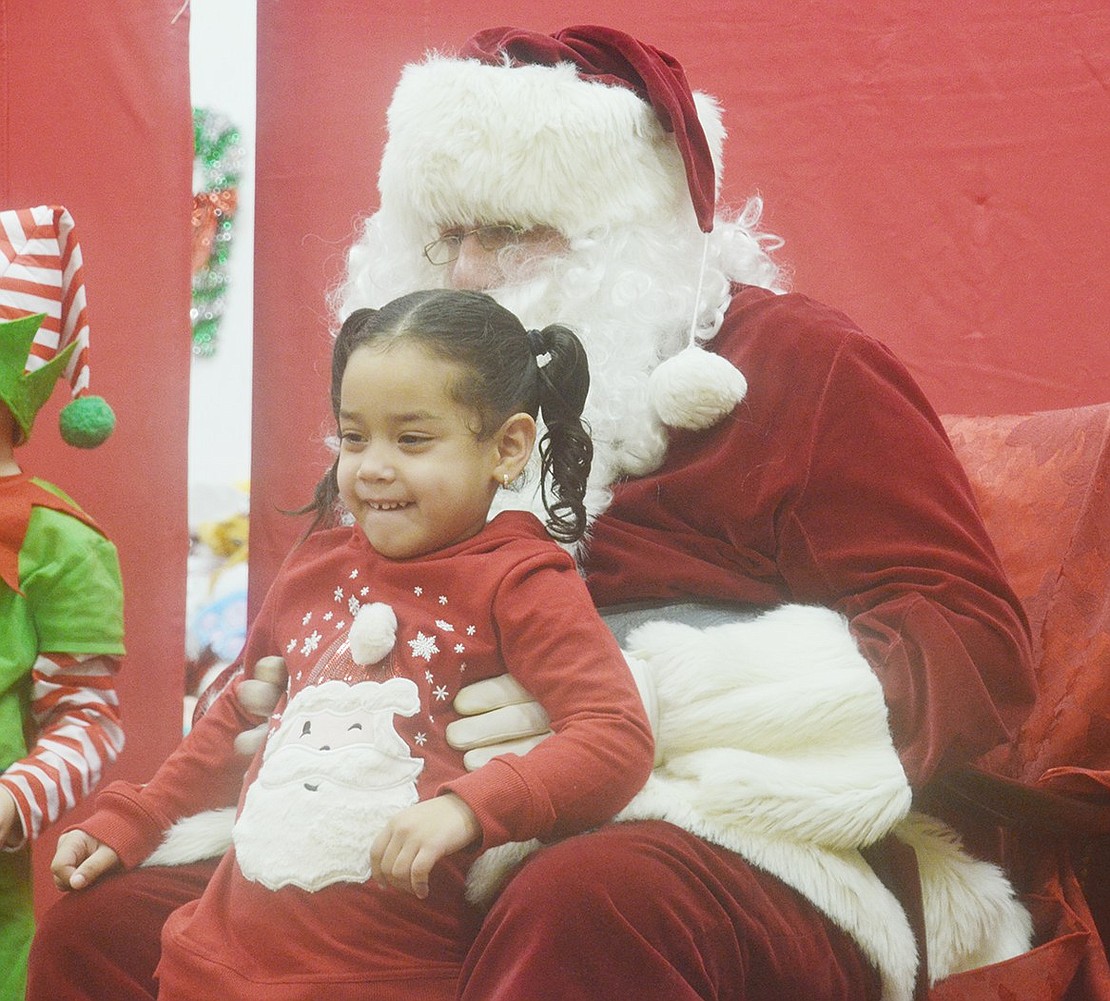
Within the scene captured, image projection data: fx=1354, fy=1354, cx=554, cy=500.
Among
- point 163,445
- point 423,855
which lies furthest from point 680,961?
point 163,445

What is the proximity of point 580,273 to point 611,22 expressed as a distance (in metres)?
0.74

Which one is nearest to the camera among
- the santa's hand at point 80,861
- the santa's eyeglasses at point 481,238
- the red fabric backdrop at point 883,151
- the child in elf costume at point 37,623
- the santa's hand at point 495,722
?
the santa's hand at point 495,722

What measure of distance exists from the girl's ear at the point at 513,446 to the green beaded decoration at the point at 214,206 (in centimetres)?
120

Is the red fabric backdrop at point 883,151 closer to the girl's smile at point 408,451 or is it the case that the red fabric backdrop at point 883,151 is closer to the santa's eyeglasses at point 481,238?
the santa's eyeglasses at point 481,238

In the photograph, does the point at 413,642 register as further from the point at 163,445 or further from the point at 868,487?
the point at 163,445

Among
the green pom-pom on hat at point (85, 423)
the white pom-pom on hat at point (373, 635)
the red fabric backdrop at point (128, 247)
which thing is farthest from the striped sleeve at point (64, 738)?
the red fabric backdrop at point (128, 247)

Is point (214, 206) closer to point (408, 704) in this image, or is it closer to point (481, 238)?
point (481, 238)

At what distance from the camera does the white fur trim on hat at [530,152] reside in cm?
161

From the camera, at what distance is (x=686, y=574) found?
144cm

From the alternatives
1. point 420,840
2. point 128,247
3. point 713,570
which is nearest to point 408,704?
point 420,840

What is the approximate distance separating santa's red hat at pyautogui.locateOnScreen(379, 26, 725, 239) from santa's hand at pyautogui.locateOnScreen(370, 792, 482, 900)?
2.72 feet

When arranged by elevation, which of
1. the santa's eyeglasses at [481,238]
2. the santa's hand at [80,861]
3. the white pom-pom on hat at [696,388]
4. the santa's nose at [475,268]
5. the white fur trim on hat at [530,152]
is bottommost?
the santa's hand at [80,861]

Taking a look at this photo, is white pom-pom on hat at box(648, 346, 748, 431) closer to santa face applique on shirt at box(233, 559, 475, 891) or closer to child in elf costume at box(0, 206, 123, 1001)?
santa face applique on shirt at box(233, 559, 475, 891)

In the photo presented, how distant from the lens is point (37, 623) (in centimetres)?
143
